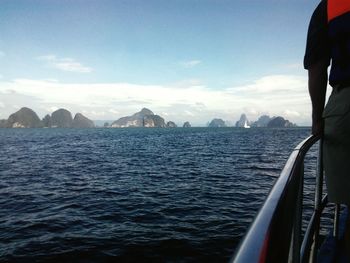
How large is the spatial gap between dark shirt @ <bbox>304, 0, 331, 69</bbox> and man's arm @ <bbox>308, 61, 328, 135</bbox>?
6 centimetres

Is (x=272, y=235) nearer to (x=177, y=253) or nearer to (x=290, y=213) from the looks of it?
(x=290, y=213)

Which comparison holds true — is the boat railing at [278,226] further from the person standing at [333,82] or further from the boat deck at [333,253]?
the boat deck at [333,253]

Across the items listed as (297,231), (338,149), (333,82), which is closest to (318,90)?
(333,82)

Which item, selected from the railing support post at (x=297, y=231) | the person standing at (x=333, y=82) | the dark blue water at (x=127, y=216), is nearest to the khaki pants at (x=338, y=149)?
the person standing at (x=333, y=82)

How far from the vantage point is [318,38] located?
269 cm

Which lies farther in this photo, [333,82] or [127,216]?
[127,216]

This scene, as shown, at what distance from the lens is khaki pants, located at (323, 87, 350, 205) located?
2363mm

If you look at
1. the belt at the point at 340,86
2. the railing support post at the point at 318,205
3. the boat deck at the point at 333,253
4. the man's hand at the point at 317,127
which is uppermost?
the belt at the point at 340,86

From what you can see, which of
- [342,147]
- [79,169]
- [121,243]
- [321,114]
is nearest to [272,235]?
[342,147]

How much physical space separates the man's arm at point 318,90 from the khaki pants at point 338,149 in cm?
20

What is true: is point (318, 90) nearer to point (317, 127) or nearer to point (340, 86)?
point (340, 86)

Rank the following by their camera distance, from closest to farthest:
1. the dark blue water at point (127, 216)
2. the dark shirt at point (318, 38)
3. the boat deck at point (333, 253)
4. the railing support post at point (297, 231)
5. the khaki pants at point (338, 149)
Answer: the railing support post at point (297, 231)
the khaki pants at point (338, 149)
the dark shirt at point (318, 38)
the boat deck at point (333, 253)
the dark blue water at point (127, 216)

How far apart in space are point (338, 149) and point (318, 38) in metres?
1.02

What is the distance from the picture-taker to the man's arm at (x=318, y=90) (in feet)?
8.99
